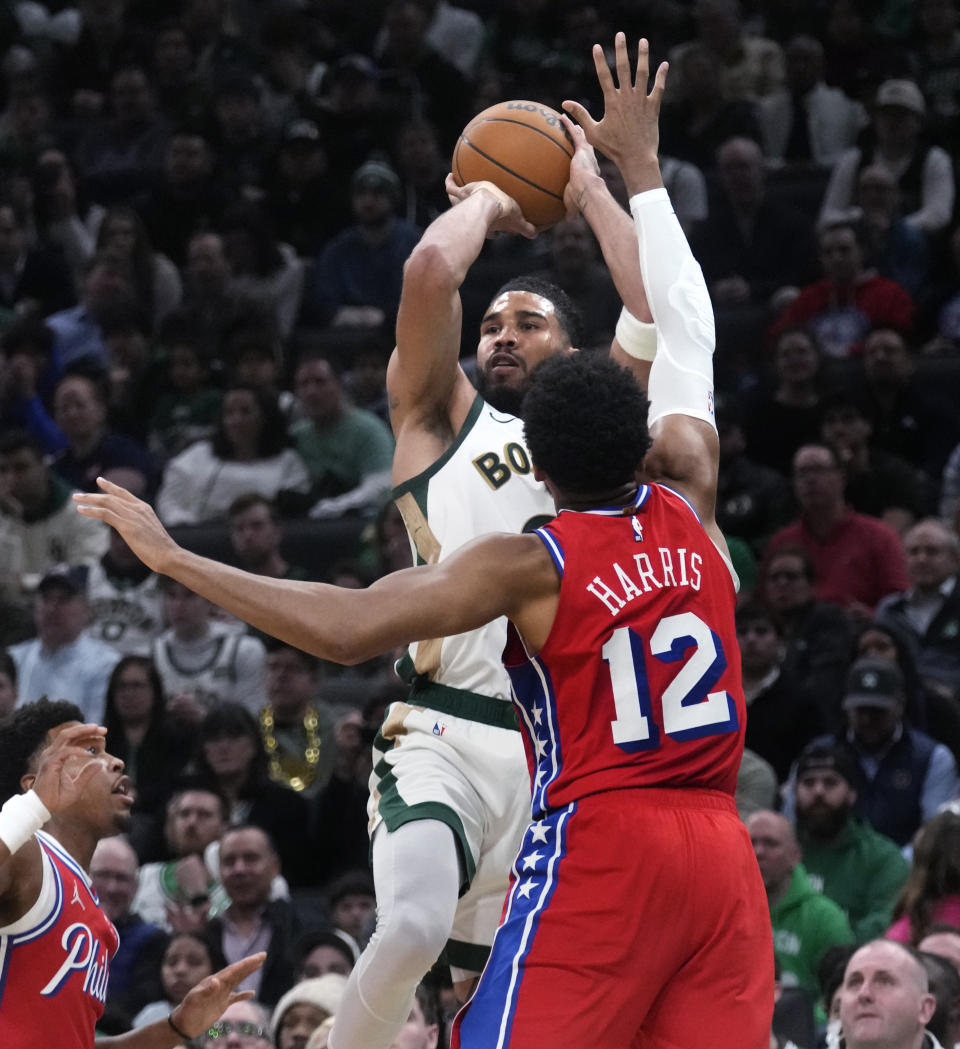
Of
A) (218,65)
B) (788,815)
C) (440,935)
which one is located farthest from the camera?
(218,65)

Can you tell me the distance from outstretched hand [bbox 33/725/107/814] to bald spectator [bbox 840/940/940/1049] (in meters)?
2.65

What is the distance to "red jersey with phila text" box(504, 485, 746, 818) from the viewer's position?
4090 millimetres

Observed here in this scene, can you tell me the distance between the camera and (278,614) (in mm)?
4016

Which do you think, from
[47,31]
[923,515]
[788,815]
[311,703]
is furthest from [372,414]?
[47,31]

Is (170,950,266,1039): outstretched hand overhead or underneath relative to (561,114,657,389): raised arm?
underneath

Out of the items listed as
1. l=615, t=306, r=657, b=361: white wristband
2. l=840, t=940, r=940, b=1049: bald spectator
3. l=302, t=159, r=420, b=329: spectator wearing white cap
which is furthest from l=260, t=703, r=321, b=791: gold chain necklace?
l=615, t=306, r=657, b=361: white wristband

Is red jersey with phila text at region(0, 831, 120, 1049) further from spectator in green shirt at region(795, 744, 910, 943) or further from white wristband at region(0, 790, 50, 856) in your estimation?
spectator in green shirt at region(795, 744, 910, 943)

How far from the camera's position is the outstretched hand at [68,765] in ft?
16.1

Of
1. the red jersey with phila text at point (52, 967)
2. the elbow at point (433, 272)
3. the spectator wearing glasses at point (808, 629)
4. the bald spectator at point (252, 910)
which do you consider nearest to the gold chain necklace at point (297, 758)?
the bald spectator at point (252, 910)

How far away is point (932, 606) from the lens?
9789 mm

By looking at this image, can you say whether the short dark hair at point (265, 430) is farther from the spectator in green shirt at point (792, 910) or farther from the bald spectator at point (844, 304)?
the spectator in green shirt at point (792, 910)

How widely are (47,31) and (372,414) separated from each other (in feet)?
21.1

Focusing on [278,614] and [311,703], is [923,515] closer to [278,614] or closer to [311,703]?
[311,703]

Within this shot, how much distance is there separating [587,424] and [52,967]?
1962 millimetres
